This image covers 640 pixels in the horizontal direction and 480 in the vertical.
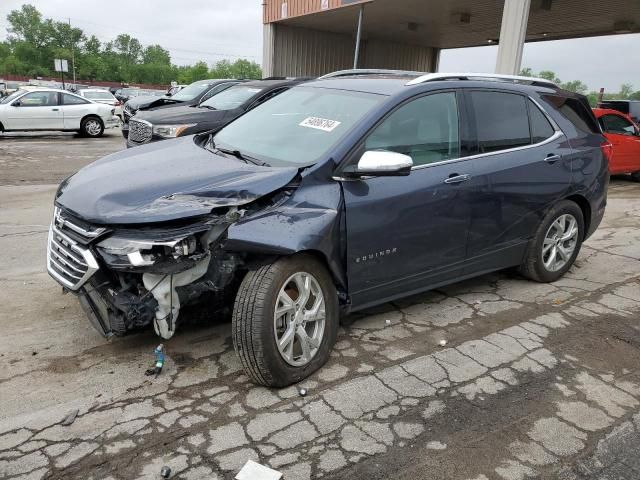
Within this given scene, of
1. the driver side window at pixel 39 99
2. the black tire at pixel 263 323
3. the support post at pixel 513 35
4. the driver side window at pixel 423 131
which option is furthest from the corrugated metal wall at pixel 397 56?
the black tire at pixel 263 323

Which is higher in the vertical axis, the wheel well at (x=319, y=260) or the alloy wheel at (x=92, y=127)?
the wheel well at (x=319, y=260)

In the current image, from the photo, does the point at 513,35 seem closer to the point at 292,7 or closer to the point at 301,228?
the point at 301,228

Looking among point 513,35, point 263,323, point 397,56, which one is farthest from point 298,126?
point 397,56

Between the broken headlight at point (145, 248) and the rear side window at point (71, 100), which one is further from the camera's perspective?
the rear side window at point (71, 100)

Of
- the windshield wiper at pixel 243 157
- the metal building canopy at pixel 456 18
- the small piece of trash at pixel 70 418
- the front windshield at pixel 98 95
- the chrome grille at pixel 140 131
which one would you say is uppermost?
the metal building canopy at pixel 456 18

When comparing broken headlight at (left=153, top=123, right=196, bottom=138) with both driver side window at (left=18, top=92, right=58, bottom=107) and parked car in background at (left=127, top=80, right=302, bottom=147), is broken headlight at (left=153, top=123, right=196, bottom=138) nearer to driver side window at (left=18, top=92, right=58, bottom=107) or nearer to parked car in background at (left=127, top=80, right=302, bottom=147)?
parked car in background at (left=127, top=80, right=302, bottom=147)

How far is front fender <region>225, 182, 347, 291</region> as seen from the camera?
2895 millimetres

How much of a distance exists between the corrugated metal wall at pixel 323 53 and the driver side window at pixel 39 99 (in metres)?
7.37

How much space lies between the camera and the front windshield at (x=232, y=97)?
9.65 metres

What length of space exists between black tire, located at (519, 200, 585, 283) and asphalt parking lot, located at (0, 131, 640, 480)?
0.28 m

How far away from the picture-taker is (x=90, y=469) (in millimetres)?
2418

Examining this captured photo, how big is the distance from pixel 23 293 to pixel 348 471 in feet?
10.5

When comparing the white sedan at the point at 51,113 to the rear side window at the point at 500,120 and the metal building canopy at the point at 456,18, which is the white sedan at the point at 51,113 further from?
the rear side window at the point at 500,120

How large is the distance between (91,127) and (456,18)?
40.4ft
